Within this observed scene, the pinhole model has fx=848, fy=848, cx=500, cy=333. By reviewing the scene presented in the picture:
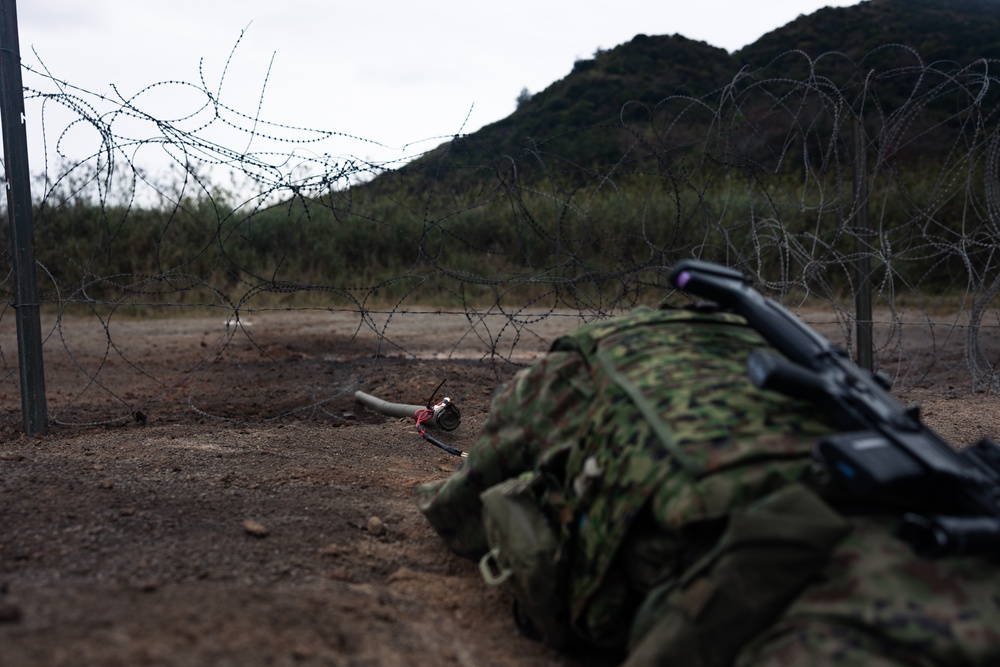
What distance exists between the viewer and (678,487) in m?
1.62

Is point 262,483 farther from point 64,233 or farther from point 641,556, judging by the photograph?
point 64,233

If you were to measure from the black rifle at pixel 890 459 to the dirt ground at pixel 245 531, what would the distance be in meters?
0.78

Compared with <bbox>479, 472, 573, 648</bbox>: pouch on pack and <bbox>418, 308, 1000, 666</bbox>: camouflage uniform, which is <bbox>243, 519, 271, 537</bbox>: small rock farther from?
<bbox>479, 472, 573, 648</bbox>: pouch on pack

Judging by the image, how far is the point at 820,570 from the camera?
1.47 m

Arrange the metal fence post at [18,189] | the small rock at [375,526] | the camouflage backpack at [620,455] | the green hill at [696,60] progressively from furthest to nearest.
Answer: the green hill at [696,60] → the metal fence post at [18,189] → the small rock at [375,526] → the camouflage backpack at [620,455]

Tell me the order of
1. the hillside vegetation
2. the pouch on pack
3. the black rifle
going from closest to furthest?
1. the black rifle
2. the pouch on pack
3. the hillside vegetation

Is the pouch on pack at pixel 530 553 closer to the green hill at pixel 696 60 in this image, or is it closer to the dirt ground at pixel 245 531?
the dirt ground at pixel 245 531

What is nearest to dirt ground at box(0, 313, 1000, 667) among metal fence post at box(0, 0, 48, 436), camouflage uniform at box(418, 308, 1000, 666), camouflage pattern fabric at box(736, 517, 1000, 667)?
camouflage uniform at box(418, 308, 1000, 666)

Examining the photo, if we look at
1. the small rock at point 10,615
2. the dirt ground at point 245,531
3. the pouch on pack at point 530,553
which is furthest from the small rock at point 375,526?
the small rock at point 10,615

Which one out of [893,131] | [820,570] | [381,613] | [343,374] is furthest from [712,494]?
[343,374]

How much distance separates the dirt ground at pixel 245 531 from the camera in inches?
67.0

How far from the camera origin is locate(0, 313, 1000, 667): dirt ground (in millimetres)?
1701

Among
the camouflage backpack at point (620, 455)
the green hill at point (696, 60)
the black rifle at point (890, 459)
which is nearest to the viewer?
the black rifle at point (890, 459)

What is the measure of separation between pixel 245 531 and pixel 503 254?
105 inches
